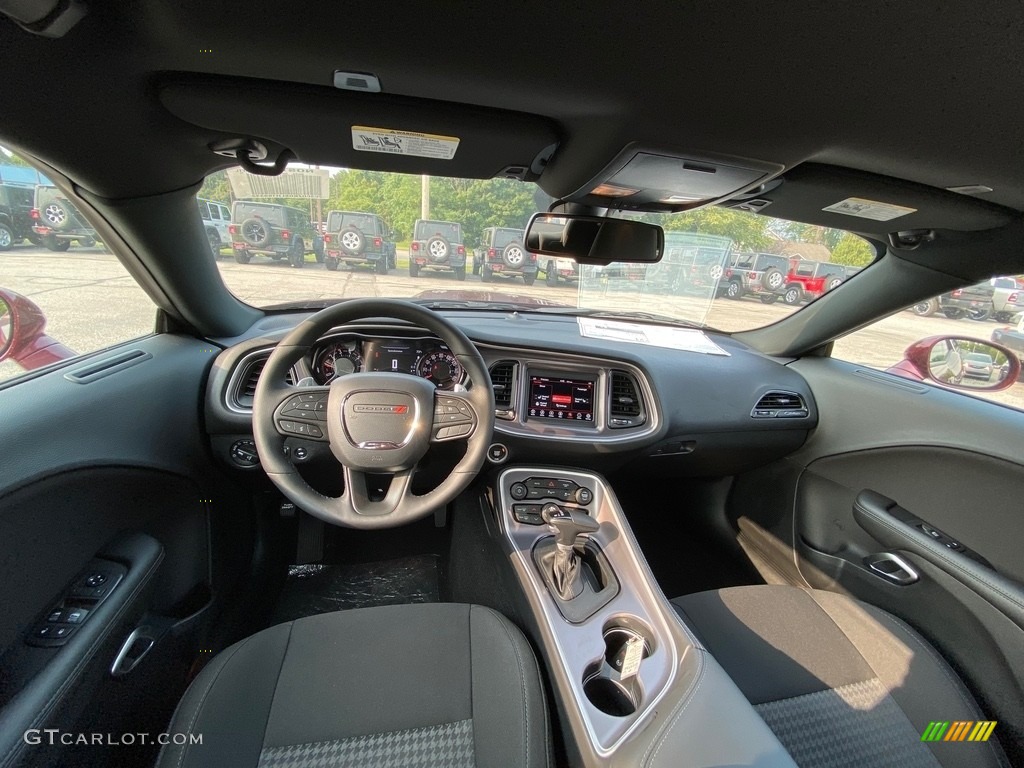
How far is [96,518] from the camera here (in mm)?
1373

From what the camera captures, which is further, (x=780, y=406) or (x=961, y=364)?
(x=780, y=406)

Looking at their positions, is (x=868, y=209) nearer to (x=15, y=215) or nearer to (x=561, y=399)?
(x=561, y=399)

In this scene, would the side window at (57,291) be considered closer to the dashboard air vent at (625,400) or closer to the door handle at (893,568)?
the dashboard air vent at (625,400)

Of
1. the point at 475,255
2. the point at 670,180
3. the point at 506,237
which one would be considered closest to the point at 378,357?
the point at 475,255

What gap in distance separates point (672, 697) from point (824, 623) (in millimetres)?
946

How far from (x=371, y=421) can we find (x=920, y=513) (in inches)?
90.6

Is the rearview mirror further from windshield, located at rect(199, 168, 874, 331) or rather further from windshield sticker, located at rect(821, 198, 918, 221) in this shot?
windshield sticker, located at rect(821, 198, 918, 221)

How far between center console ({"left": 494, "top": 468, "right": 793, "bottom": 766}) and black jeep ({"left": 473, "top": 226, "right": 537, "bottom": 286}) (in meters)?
0.61

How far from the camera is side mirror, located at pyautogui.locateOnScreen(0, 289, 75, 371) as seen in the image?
1445mm

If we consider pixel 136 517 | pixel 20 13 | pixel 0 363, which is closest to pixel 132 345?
pixel 0 363

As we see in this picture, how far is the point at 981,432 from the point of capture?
182 centimetres

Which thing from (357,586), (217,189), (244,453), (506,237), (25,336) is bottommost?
(357,586)

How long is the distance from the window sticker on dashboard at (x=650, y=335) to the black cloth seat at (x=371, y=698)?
4.87 ft

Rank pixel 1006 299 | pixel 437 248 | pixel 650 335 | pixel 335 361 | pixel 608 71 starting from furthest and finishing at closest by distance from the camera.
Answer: pixel 650 335, pixel 437 248, pixel 1006 299, pixel 335 361, pixel 608 71
